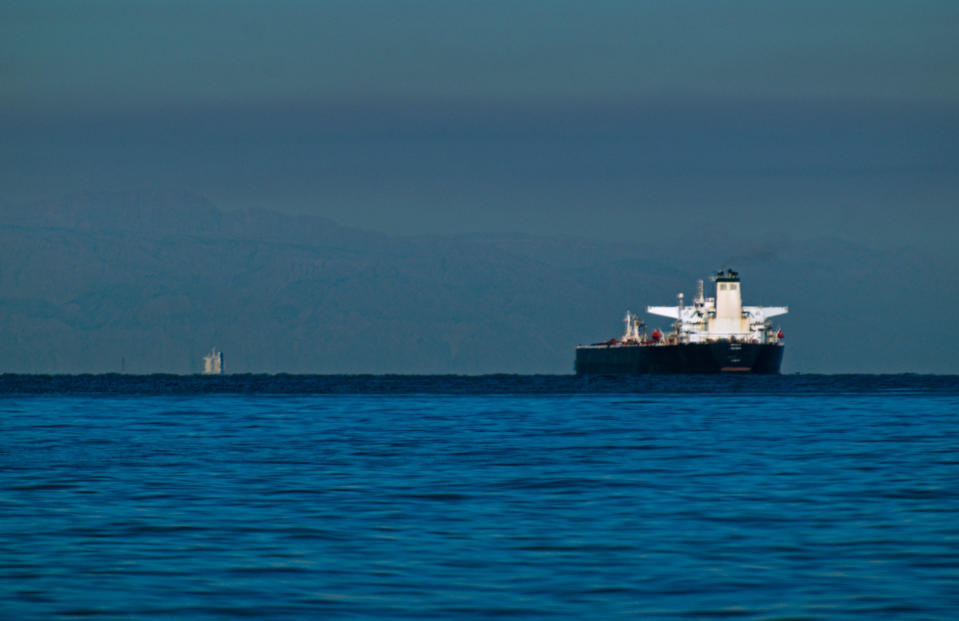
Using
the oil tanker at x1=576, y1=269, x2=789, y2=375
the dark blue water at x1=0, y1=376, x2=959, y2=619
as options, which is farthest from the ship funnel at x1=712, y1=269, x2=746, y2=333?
the dark blue water at x1=0, y1=376, x2=959, y2=619

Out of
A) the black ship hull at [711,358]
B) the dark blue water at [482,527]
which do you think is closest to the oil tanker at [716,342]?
the black ship hull at [711,358]

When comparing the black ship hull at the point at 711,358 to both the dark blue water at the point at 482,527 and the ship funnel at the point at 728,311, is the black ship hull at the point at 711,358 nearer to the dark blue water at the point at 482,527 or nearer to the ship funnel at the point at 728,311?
the ship funnel at the point at 728,311

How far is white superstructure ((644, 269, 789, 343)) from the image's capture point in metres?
183

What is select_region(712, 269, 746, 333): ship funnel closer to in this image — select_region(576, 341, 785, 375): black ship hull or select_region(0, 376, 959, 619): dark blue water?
select_region(576, 341, 785, 375): black ship hull

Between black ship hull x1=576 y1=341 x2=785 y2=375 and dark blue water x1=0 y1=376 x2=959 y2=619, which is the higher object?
black ship hull x1=576 y1=341 x2=785 y2=375

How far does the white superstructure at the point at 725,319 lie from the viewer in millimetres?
183125

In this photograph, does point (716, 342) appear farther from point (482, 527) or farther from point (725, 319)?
point (482, 527)

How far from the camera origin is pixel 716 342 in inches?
6673

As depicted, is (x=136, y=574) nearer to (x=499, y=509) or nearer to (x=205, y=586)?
(x=205, y=586)

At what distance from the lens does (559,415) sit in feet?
210

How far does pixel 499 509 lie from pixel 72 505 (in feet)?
25.5

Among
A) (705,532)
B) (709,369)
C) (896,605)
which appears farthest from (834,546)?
(709,369)

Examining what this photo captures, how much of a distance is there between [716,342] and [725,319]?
15686mm

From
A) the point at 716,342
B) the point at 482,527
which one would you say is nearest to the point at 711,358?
the point at 716,342
